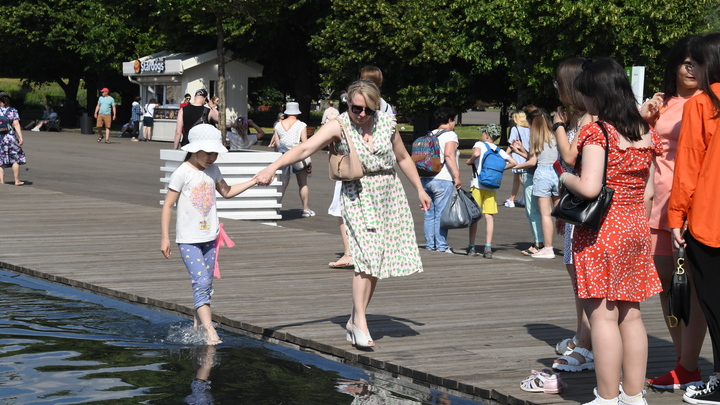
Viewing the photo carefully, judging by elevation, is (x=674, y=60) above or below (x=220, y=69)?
below

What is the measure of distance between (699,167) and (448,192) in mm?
6364

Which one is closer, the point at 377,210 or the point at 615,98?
the point at 615,98

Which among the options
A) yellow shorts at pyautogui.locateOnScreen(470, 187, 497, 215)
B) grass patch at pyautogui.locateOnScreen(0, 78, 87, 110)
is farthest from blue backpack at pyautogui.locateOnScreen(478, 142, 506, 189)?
grass patch at pyautogui.locateOnScreen(0, 78, 87, 110)

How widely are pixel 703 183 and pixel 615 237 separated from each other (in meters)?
0.62

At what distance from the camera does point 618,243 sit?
5.17 meters

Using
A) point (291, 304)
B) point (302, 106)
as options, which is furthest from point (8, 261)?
point (302, 106)

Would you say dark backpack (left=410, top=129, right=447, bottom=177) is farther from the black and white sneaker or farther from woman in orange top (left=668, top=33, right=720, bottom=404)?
the black and white sneaker

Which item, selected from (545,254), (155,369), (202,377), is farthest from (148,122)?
(202,377)

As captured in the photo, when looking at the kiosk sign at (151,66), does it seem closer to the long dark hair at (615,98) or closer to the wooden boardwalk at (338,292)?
the wooden boardwalk at (338,292)

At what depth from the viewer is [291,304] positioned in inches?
328

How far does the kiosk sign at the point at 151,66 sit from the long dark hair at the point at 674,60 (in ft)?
124

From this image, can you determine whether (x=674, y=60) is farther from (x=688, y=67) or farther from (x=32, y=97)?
(x=32, y=97)

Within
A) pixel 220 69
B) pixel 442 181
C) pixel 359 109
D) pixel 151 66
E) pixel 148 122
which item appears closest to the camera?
pixel 359 109

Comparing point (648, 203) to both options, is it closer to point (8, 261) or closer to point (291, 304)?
point (291, 304)
